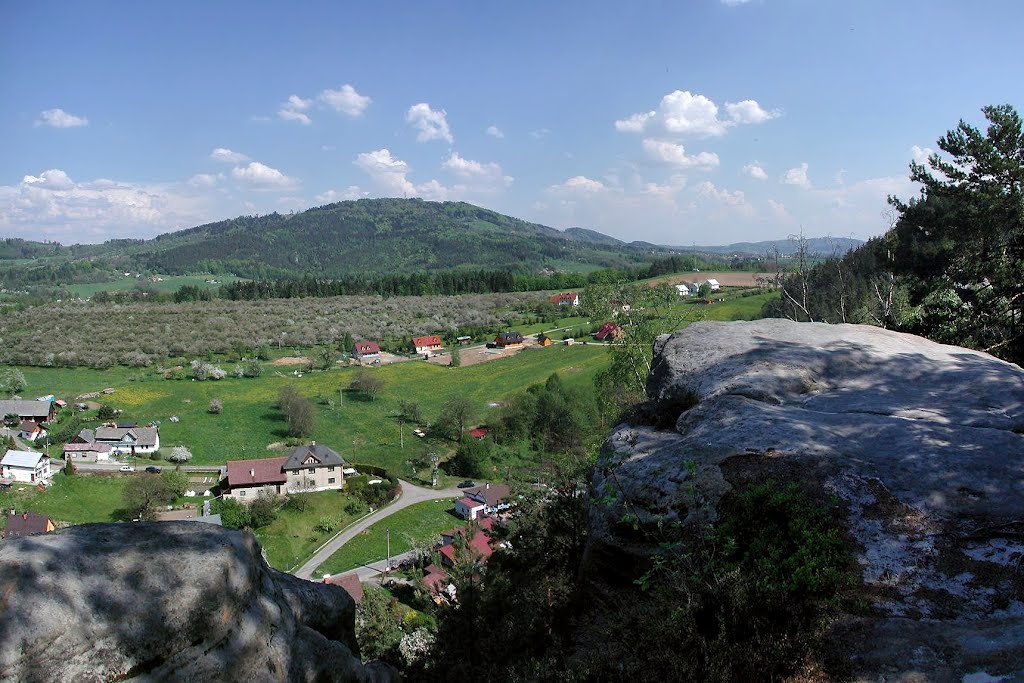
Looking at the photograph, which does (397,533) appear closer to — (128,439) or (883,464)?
(128,439)

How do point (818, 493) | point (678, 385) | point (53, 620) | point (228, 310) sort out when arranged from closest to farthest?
point (53, 620) → point (818, 493) → point (678, 385) → point (228, 310)

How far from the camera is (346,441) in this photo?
58.5 m

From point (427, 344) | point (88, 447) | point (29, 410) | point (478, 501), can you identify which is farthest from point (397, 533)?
point (427, 344)

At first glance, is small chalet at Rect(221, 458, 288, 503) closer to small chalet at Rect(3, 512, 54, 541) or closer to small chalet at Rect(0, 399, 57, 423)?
small chalet at Rect(3, 512, 54, 541)

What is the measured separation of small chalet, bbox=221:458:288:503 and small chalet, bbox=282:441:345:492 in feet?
2.22

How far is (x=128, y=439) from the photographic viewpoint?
53906mm

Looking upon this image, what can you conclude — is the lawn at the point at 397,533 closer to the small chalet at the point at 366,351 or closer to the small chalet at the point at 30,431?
the small chalet at the point at 30,431

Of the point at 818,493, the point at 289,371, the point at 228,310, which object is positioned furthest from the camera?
the point at 228,310

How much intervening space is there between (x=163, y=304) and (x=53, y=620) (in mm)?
163249

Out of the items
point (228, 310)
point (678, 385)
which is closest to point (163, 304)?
point (228, 310)

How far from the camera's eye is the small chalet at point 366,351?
9181 cm

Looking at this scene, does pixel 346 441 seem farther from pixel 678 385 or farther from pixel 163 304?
pixel 163 304

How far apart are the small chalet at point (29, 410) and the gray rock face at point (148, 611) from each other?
7158 centimetres

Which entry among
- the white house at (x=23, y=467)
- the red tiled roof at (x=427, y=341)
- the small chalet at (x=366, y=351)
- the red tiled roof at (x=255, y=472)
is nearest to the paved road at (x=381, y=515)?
the red tiled roof at (x=255, y=472)
